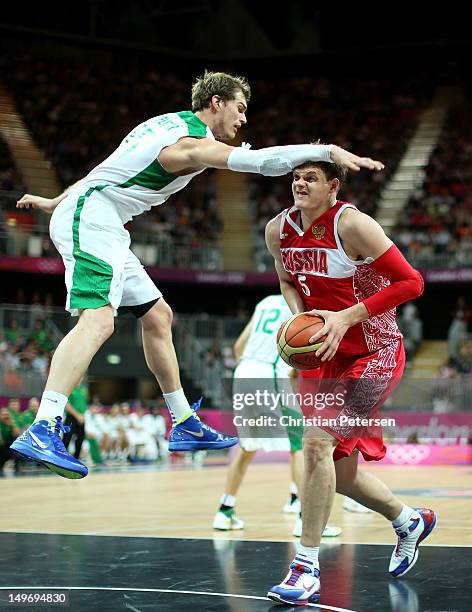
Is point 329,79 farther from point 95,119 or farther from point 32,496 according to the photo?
point 32,496

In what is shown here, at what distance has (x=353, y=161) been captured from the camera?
461cm

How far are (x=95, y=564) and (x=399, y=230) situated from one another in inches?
993

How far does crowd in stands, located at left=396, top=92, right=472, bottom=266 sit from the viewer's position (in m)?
28.5

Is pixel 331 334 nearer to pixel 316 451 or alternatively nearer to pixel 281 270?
pixel 316 451

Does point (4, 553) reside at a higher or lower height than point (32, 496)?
higher

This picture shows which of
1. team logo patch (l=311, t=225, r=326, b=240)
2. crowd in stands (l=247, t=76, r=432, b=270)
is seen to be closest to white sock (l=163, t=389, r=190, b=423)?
team logo patch (l=311, t=225, r=326, b=240)

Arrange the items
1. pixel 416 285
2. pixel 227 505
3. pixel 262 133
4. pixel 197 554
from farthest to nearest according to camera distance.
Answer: pixel 262 133 → pixel 227 505 → pixel 197 554 → pixel 416 285

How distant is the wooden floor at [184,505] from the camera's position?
7.96 metres

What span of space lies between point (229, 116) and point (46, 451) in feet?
7.36

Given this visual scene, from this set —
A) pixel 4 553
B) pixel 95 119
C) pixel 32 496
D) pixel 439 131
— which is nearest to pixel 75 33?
pixel 95 119

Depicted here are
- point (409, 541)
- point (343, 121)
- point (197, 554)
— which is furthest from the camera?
point (343, 121)

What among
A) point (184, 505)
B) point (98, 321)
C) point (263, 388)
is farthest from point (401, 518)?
point (184, 505)

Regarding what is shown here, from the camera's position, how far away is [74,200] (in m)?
5.68

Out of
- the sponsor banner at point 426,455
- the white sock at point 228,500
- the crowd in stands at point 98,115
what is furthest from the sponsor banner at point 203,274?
the white sock at point 228,500
